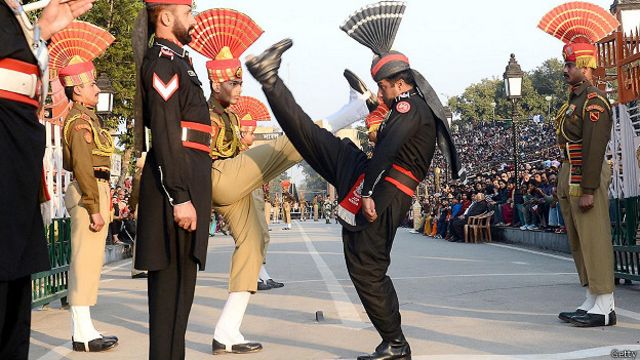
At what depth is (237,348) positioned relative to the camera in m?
5.96

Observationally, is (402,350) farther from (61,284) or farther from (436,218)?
(436,218)

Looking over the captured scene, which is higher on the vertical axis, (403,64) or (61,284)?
(403,64)

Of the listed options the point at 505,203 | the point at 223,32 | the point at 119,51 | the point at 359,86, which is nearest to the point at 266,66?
the point at 359,86

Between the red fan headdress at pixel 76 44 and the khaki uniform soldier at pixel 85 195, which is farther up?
the red fan headdress at pixel 76 44

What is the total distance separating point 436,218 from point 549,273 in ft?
54.3

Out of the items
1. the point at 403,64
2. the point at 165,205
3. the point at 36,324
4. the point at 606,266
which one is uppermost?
the point at 403,64

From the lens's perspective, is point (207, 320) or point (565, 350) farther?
point (207, 320)

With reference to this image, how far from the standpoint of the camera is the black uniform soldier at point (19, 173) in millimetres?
3375

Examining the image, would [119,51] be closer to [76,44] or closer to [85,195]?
[76,44]

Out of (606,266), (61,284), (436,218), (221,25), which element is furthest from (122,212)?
A: (606,266)

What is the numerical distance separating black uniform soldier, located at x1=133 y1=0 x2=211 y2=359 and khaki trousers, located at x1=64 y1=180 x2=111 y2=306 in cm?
251

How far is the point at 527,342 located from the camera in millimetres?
5832

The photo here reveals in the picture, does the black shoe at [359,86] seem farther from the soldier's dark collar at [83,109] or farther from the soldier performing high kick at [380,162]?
the soldier's dark collar at [83,109]

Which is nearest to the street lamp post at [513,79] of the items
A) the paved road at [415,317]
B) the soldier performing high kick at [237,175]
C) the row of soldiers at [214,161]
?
the paved road at [415,317]
